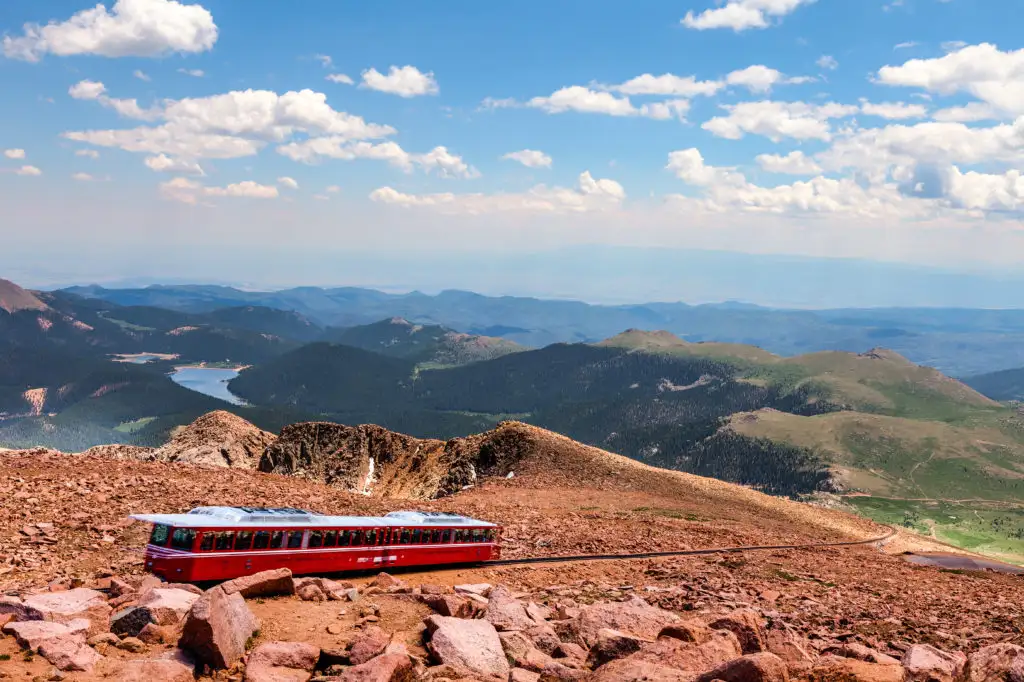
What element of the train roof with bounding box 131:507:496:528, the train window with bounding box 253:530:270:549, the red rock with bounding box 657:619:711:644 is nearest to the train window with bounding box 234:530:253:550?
the train window with bounding box 253:530:270:549

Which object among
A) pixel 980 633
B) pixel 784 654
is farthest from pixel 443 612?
pixel 980 633

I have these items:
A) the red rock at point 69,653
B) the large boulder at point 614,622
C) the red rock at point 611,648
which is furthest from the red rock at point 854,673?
the red rock at point 69,653

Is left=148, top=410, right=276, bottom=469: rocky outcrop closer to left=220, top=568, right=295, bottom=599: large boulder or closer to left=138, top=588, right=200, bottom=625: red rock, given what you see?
left=220, top=568, right=295, bottom=599: large boulder

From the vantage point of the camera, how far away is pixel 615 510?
2381 inches

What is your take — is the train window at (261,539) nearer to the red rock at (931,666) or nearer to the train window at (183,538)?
the train window at (183,538)

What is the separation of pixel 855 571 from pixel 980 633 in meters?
13.5

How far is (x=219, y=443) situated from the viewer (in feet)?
294

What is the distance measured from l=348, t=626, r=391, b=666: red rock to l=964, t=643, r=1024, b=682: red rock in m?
15.1

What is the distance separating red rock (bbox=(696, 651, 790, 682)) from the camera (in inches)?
642

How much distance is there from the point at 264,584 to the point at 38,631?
7.22 metres

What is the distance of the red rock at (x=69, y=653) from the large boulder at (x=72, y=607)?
1689mm

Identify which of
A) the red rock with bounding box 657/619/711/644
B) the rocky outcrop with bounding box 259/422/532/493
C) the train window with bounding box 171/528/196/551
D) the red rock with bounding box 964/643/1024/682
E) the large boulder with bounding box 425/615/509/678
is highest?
the red rock with bounding box 964/643/1024/682

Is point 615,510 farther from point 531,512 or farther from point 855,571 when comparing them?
point 855,571

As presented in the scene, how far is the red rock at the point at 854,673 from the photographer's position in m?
17.8
